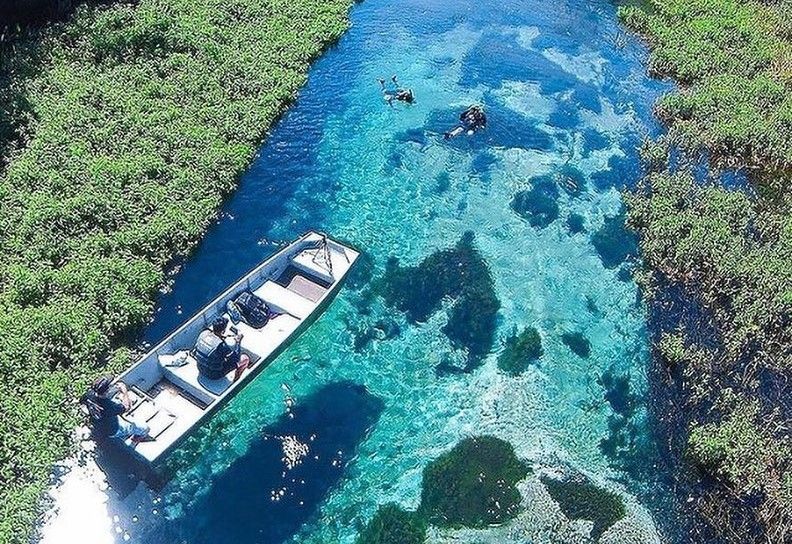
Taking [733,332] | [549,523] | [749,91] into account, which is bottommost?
[549,523]

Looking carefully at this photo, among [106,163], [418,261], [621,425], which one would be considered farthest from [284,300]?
[621,425]

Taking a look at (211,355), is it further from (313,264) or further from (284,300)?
(313,264)

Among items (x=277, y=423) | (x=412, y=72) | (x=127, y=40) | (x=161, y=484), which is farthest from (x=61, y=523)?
(x=412, y=72)

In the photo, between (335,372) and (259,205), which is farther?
(259,205)

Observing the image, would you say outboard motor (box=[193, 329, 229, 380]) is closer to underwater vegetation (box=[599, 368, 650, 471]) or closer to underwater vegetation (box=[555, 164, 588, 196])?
underwater vegetation (box=[599, 368, 650, 471])

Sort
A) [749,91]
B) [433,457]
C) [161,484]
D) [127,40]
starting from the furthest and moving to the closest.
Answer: [749,91] < [127,40] < [433,457] < [161,484]

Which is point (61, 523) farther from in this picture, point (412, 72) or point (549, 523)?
point (412, 72)

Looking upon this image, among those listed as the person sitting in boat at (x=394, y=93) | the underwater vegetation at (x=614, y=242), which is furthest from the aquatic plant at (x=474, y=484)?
the person sitting in boat at (x=394, y=93)
